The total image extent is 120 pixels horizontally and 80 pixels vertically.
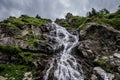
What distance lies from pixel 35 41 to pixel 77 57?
15363 mm

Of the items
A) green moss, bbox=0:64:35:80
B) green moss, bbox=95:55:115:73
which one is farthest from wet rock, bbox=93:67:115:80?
green moss, bbox=0:64:35:80

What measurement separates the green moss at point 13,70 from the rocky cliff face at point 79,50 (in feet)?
0.84

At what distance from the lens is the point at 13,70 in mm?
57188

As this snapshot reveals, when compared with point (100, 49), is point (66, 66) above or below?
below

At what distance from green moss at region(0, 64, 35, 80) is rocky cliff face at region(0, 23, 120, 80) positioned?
26cm

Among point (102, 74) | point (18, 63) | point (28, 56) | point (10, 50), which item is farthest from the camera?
point (10, 50)

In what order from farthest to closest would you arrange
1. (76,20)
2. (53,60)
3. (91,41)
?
(76,20)
(91,41)
(53,60)

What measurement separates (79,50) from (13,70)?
17.4 m

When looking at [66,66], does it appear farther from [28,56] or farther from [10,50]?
[10,50]

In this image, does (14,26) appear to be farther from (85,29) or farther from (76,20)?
(76,20)

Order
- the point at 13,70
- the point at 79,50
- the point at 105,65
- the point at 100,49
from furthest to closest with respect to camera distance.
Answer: the point at 100,49 < the point at 79,50 < the point at 13,70 < the point at 105,65

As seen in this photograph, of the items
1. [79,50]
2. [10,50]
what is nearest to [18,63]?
[10,50]

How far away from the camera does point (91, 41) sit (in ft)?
208

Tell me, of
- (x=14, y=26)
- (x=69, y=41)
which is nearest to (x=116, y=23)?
(x=69, y=41)
